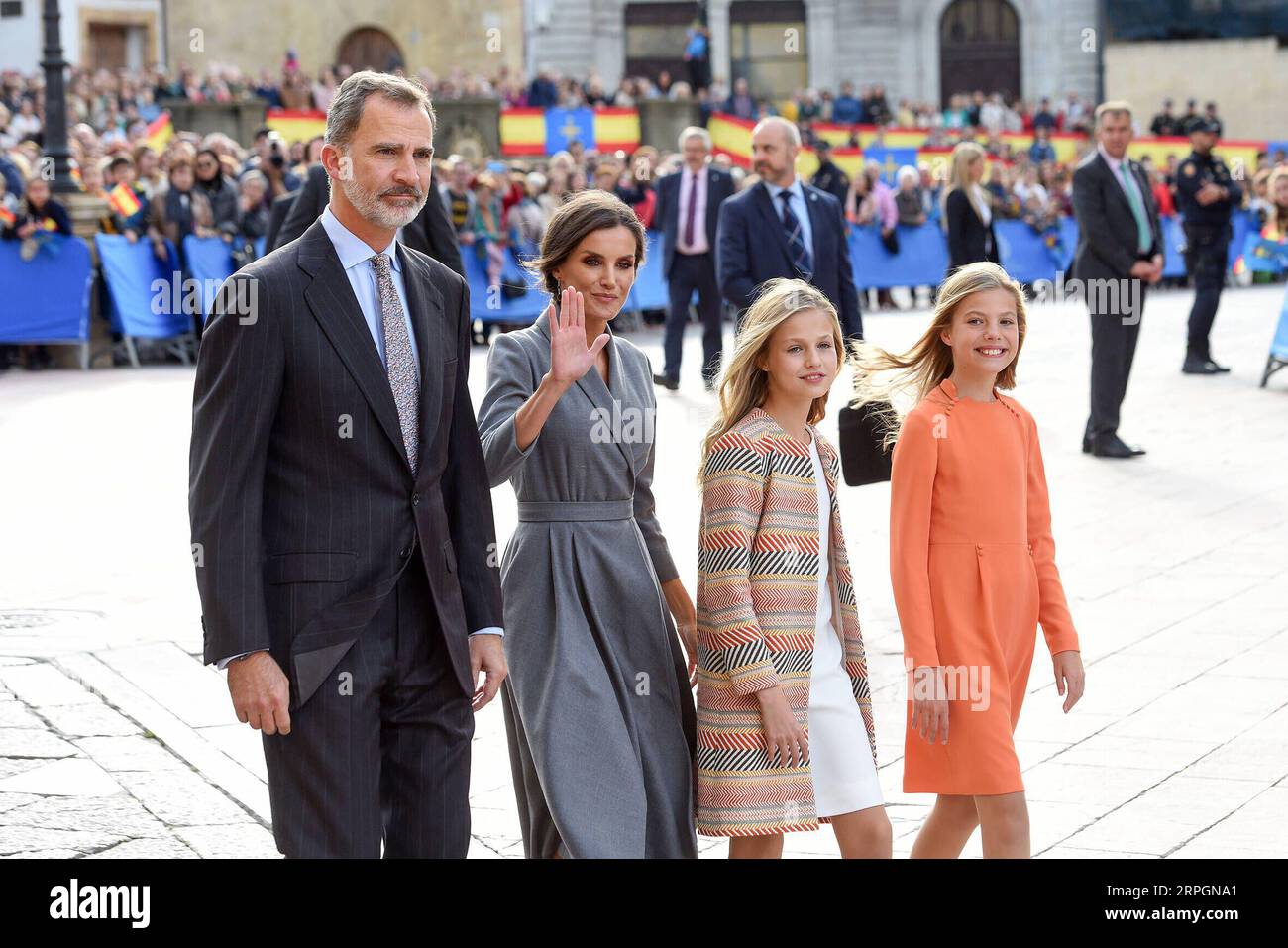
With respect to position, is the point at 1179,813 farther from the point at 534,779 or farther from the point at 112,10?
the point at 112,10

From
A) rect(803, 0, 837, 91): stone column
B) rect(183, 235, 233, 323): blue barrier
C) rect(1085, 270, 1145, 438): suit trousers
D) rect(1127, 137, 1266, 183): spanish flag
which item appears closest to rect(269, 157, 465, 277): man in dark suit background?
rect(1085, 270, 1145, 438): suit trousers

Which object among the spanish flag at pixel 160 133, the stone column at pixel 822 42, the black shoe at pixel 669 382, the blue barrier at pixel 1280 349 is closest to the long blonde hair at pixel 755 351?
the black shoe at pixel 669 382

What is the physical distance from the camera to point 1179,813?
16.3ft

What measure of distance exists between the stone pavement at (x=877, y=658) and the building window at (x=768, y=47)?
39161 millimetres

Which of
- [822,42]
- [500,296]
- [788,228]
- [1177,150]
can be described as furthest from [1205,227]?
[822,42]

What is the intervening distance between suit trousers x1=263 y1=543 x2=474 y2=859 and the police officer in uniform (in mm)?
12840

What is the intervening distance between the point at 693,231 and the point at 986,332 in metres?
10.6

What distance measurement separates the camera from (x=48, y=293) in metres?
17.3

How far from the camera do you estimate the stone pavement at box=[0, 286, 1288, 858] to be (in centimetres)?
497

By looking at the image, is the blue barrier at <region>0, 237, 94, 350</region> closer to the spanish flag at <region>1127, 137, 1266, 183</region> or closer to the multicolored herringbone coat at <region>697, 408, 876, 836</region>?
the multicolored herringbone coat at <region>697, 408, 876, 836</region>

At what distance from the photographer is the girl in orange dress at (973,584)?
412cm

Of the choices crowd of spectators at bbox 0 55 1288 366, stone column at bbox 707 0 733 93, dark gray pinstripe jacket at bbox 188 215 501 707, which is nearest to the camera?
dark gray pinstripe jacket at bbox 188 215 501 707

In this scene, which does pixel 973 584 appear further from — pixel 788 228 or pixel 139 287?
pixel 139 287
